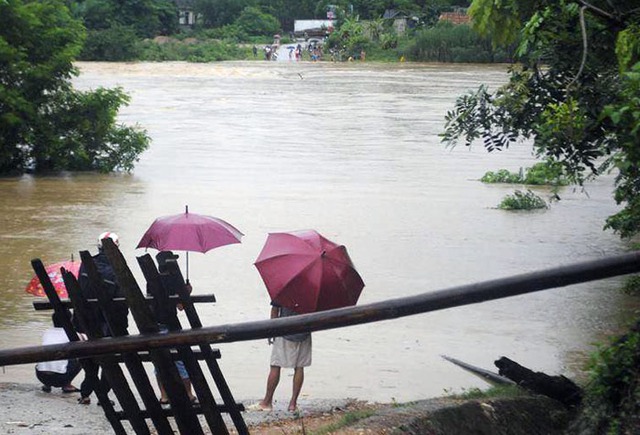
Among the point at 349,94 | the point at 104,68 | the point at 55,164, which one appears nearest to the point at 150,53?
the point at 104,68

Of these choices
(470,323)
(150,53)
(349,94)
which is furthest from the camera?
(150,53)

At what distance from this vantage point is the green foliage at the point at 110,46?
69.9 m

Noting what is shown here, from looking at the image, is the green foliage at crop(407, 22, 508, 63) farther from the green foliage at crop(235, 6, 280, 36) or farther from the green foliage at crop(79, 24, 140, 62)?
the green foliage at crop(235, 6, 280, 36)

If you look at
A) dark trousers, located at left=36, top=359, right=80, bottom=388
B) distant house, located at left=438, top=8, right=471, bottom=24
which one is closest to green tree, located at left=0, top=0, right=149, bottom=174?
dark trousers, located at left=36, top=359, right=80, bottom=388

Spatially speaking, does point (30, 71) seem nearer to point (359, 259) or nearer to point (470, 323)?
point (359, 259)

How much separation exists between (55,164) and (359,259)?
11034 millimetres

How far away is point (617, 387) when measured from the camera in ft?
14.3

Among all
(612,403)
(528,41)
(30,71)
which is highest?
(528,41)

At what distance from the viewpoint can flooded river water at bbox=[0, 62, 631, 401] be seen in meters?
11.1

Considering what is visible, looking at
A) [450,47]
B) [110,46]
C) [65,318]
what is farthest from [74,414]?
[110,46]

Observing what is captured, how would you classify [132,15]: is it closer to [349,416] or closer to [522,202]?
[522,202]

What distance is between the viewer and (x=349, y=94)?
4631cm

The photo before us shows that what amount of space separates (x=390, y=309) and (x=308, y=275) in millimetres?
3688

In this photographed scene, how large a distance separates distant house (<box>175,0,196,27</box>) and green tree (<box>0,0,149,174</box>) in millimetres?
74148
